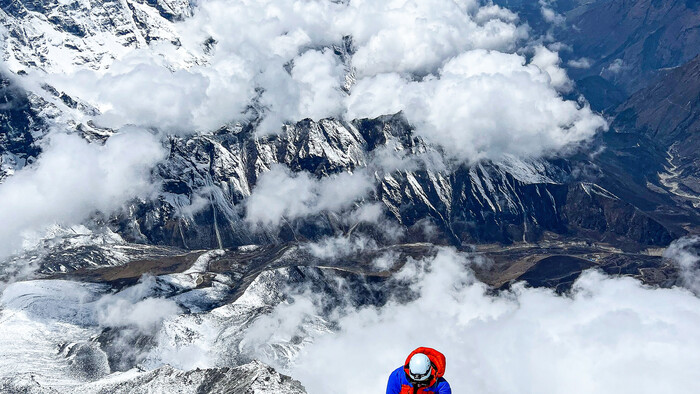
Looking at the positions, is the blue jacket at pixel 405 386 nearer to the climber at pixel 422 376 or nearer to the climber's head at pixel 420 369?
the climber at pixel 422 376

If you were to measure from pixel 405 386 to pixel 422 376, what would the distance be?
1554 mm

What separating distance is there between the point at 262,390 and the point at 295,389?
Answer: 1145 cm

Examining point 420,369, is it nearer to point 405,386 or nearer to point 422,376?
point 422,376

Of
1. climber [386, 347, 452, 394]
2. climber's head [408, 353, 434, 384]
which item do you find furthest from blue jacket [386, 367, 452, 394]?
climber's head [408, 353, 434, 384]

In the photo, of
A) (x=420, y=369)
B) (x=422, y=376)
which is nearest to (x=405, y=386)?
(x=422, y=376)

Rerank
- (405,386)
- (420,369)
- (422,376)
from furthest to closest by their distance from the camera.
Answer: (405,386) < (422,376) < (420,369)

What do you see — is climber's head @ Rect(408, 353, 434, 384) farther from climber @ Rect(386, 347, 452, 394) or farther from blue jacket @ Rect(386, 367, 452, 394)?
blue jacket @ Rect(386, 367, 452, 394)

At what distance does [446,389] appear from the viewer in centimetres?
3553

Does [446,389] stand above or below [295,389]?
above

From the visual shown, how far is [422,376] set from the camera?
34.9 m

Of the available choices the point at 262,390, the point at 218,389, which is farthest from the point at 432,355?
the point at 218,389

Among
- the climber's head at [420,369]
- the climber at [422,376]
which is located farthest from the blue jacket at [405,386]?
the climber's head at [420,369]

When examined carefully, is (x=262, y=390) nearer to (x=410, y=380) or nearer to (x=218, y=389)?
(x=218, y=389)

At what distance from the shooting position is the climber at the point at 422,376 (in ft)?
115
